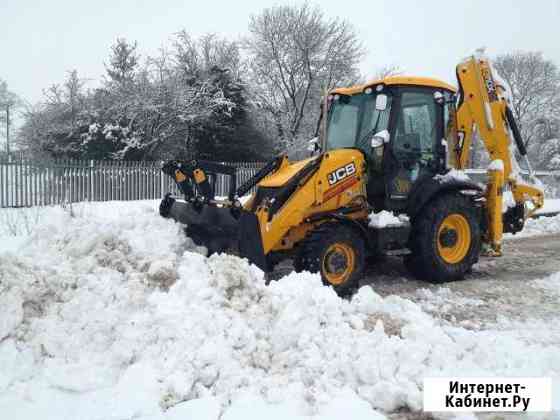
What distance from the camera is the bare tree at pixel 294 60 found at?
23938 mm

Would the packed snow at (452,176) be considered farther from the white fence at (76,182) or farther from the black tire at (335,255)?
the white fence at (76,182)

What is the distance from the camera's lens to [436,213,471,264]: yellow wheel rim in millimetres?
6387

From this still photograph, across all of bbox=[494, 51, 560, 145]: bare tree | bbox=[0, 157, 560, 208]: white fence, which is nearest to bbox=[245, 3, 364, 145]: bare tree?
bbox=[0, 157, 560, 208]: white fence

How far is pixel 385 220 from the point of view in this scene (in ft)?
19.0

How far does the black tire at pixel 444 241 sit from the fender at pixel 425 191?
0.10m

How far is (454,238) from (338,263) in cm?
207

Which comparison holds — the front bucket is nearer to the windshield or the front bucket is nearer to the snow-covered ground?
the snow-covered ground

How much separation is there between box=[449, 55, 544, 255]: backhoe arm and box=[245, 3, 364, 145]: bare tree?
1707 centimetres

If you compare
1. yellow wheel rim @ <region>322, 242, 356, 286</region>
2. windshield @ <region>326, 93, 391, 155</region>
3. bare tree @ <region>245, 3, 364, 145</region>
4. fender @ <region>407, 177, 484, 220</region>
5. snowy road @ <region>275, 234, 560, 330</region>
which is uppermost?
bare tree @ <region>245, 3, 364, 145</region>

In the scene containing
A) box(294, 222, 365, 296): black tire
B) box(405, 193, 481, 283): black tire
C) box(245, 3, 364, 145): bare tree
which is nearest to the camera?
box(294, 222, 365, 296): black tire

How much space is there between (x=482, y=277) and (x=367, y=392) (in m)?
4.28

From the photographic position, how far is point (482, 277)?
6680 millimetres

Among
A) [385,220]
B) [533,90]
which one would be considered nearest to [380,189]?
[385,220]

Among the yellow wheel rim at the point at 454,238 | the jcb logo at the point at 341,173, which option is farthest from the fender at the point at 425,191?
the jcb logo at the point at 341,173
